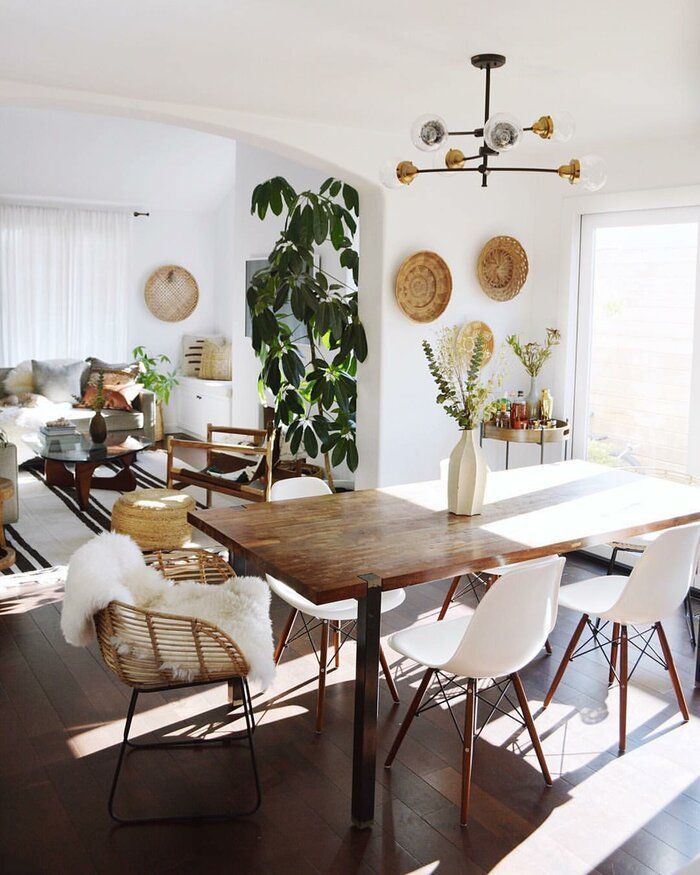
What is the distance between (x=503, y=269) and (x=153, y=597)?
11.5 feet

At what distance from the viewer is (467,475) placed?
3344 mm

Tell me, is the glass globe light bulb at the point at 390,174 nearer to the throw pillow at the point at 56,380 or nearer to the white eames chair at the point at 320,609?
the white eames chair at the point at 320,609

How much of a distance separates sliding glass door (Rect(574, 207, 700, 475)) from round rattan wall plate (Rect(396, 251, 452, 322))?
0.91 meters

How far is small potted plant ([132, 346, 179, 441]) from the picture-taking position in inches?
363

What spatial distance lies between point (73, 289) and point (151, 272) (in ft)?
2.86

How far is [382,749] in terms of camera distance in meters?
3.11

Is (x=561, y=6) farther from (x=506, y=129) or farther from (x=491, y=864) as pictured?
(x=491, y=864)

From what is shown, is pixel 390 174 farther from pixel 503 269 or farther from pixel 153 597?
pixel 503 269

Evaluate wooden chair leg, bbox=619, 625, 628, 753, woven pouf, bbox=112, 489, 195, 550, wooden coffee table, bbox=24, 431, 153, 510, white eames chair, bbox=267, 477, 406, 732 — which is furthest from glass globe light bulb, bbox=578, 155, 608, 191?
wooden coffee table, bbox=24, 431, 153, 510

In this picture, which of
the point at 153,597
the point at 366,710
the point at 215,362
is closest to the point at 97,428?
the point at 215,362

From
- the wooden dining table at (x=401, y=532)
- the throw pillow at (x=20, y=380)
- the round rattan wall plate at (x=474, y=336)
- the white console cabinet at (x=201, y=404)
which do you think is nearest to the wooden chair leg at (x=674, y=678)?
the wooden dining table at (x=401, y=532)

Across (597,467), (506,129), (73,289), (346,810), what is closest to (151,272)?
(73,289)

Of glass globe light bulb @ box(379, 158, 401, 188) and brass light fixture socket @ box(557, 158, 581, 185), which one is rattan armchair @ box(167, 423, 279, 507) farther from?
brass light fixture socket @ box(557, 158, 581, 185)

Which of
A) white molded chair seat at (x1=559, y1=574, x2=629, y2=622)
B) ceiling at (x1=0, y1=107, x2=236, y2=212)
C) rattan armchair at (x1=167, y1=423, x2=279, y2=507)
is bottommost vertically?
white molded chair seat at (x1=559, y1=574, x2=629, y2=622)
